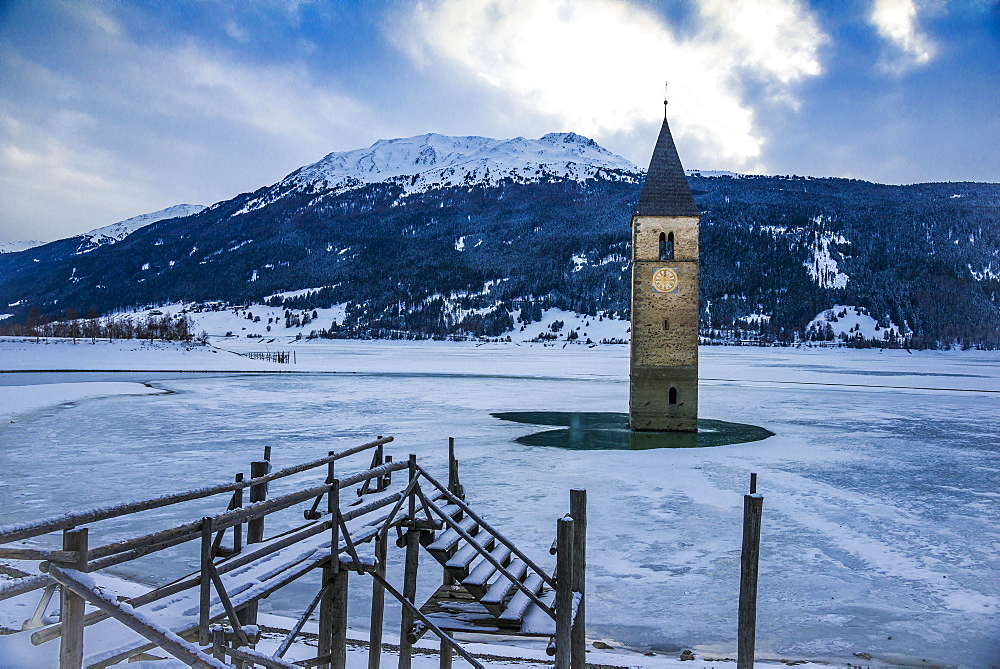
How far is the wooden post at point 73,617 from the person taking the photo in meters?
4.94

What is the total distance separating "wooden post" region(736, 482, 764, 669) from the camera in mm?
8250

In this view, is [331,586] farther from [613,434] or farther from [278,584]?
[613,434]

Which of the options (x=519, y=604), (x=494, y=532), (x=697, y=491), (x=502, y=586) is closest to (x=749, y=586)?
(x=519, y=604)

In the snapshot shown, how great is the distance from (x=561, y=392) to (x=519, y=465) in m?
26.0

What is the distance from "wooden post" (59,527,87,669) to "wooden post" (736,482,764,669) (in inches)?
253

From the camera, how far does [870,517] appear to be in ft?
54.1

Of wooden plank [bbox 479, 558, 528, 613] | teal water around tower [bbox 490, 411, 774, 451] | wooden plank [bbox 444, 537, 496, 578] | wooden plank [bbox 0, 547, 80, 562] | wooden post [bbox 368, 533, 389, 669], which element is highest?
wooden plank [bbox 0, 547, 80, 562]

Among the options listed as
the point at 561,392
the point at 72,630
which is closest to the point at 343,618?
the point at 72,630

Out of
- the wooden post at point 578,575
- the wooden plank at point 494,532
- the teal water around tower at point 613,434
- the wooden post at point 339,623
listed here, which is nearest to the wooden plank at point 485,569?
the wooden plank at point 494,532

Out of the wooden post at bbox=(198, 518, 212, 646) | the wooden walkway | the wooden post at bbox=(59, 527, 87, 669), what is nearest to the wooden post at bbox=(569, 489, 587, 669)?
the wooden walkway

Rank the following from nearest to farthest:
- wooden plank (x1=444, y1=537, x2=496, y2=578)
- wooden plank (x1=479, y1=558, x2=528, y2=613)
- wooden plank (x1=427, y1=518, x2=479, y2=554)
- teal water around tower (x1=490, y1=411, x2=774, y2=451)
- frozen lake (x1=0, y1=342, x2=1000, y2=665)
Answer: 1. wooden plank (x1=479, y1=558, x2=528, y2=613)
2. wooden plank (x1=444, y1=537, x2=496, y2=578)
3. wooden plank (x1=427, y1=518, x2=479, y2=554)
4. frozen lake (x1=0, y1=342, x2=1000, y2=665)
5. teal water around tower (x1=490, y1=411, x2=774, y2=451)

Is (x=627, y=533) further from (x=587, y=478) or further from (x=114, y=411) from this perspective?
(x=114, y=411)

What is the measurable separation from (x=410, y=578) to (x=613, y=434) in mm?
20657

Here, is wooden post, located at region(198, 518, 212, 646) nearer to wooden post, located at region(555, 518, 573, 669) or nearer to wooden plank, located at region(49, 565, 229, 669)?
wooden plank, located at region(49, 565, 229, 669)
